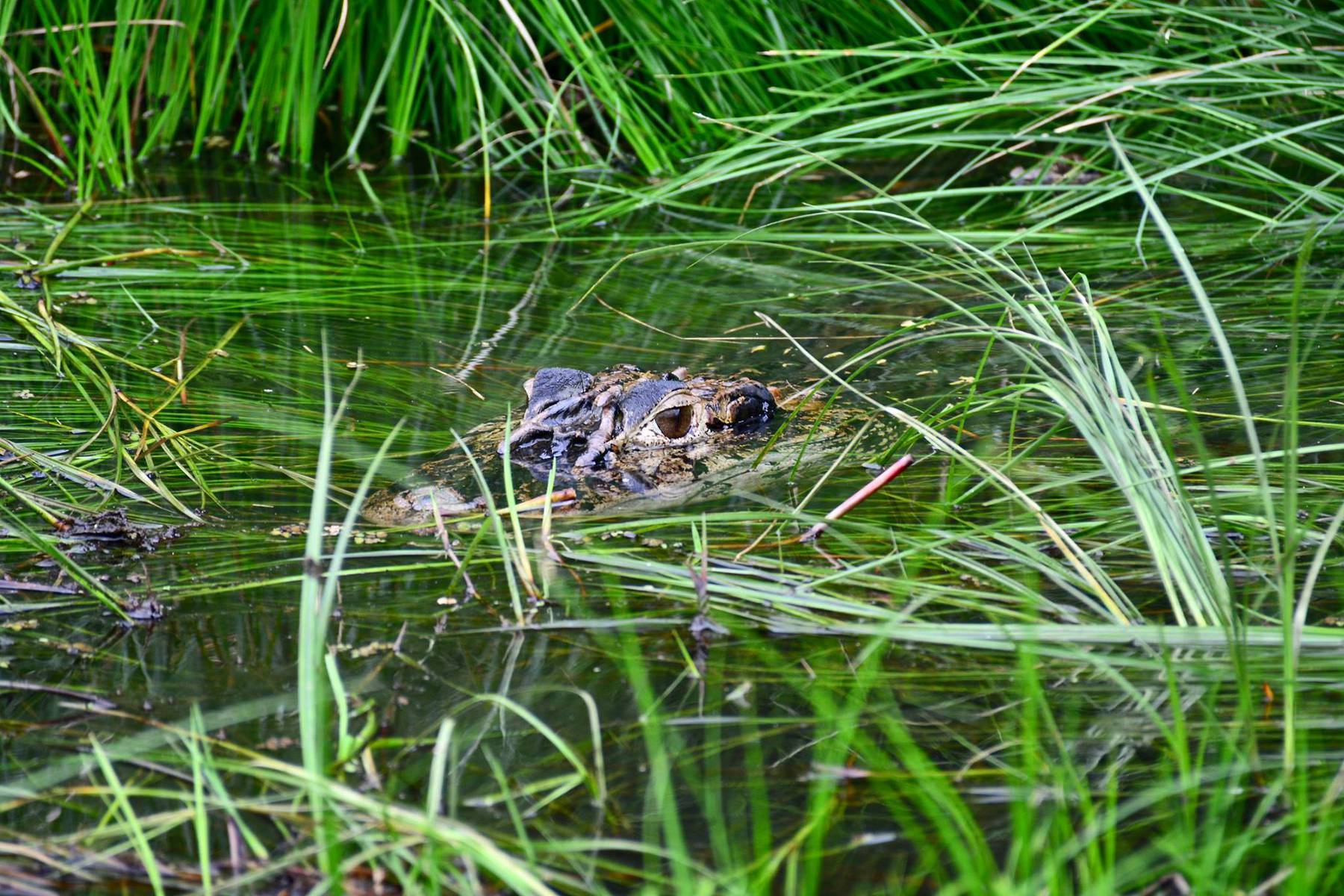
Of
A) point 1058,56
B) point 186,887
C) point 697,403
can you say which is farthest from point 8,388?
point 1058,56

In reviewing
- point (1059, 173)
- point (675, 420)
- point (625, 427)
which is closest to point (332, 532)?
point (625, 427)

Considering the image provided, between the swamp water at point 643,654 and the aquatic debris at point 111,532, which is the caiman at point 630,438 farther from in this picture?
the aquatic debris at point 111,532

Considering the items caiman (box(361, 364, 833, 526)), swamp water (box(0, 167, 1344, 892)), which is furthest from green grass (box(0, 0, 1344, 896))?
caiman (box(361, 364, 833, 526))

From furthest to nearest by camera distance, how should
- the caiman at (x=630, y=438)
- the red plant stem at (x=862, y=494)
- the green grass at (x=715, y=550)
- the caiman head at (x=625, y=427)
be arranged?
the caiman head at (x=625, y=427)
the caiman at (x=630, y=438)
the red plant stem at (x=862, y=494)
the green grass at (x=715, y=550)

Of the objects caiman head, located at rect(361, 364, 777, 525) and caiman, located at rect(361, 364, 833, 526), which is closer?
caiman, located at rect(361, 364, 833, 526)

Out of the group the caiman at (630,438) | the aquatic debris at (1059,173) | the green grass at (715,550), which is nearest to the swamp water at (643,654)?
the green grass at (715,550)

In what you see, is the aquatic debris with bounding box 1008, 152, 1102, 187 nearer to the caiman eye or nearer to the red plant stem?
the caiman eye

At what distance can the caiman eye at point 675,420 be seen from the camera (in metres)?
3.19

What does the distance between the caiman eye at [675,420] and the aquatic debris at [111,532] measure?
1220 millimetres

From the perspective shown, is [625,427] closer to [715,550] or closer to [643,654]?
[715,550]

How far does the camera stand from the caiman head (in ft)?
10.0

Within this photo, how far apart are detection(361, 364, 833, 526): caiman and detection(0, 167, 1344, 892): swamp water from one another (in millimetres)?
172

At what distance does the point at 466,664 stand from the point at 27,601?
818mm

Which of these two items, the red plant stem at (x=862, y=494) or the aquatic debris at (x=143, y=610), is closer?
the aquatic debris at (x=143, y=610)
